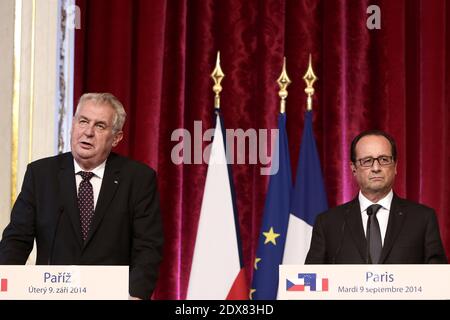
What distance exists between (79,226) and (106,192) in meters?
0.17

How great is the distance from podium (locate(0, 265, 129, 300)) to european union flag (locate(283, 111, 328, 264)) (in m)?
2.40

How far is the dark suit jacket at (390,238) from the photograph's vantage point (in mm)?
3098

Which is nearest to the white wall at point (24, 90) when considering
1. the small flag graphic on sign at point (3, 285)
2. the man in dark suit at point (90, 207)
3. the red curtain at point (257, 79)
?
the red curtain at point (257, 79)

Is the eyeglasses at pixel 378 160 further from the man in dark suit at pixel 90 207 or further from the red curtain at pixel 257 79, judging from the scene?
the red curtain at pixel 257 79

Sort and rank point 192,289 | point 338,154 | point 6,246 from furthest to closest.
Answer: point 338,154 < point 192,289 < point 6,246

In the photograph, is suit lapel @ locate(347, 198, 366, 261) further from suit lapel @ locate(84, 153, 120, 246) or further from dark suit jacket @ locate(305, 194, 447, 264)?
suit lapel @ locate(84, 153, 120, 246)

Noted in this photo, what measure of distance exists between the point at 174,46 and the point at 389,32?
1.41 meters

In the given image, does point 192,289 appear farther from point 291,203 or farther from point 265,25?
point 265,25

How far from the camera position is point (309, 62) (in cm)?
509

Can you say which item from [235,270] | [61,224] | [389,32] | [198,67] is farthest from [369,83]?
[61,224]

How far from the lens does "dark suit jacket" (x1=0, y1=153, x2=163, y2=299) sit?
9.65 feet

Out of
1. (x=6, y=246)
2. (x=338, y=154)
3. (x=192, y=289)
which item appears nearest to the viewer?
(x=6, y=246)

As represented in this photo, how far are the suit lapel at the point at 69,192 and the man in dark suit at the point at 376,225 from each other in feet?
3.09

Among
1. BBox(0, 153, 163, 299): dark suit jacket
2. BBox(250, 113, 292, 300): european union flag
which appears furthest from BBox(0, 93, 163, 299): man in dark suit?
BBox(250, 113, 292, 300): european union flag
